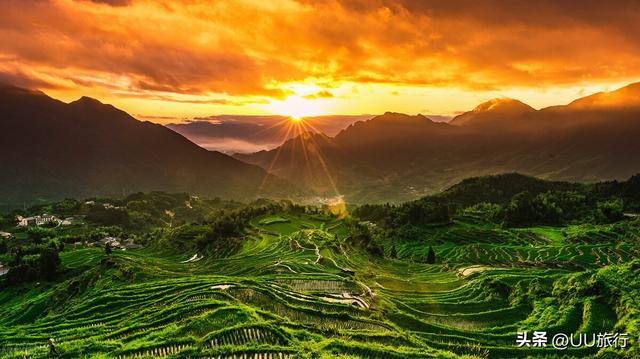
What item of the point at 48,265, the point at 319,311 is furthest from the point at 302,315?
the point at 48,265

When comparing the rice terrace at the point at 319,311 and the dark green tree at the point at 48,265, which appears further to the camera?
the dark green tree at the point at 48,265

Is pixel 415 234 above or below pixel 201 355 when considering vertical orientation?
below

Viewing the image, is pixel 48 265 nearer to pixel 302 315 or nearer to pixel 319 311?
pixel 302 315

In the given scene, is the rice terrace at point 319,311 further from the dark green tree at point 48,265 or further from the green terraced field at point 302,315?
the dark green tree at point 48,265

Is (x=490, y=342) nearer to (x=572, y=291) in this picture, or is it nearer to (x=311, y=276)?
(x=572, y=291)

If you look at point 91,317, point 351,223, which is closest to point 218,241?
point 351,223

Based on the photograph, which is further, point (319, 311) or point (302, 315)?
point (302, 315)

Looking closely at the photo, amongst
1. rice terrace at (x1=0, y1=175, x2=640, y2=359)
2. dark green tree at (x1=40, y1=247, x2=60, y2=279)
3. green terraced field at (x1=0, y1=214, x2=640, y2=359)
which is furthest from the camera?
dark green tree at (x1=40, y1=247, x2=60, y2=279)

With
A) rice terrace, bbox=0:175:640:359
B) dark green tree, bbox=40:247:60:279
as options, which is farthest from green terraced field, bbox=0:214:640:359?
dark green tree, bbox=40:247:60:279

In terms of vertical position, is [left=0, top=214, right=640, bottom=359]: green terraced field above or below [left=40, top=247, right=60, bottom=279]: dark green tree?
above

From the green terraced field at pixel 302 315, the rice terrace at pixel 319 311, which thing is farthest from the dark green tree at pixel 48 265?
the green terraced field at pixel 302 315

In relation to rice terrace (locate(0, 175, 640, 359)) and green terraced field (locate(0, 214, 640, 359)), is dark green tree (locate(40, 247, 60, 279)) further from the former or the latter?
green terraced field (locate(0, 214, 640, 359))
